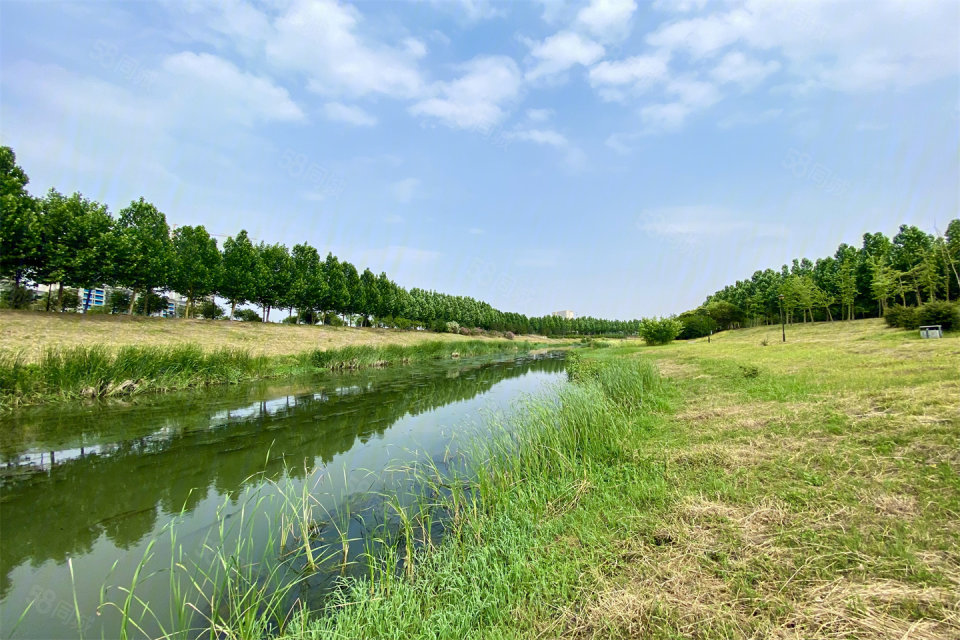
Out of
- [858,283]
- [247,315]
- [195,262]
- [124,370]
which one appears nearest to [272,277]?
[195,262]

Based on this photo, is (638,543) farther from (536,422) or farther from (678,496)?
(536,422)

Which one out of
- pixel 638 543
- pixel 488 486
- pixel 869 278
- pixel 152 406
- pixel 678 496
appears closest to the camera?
pixel 638 543

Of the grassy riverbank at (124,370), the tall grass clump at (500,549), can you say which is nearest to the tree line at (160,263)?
the grassy riverbank at (124,370)

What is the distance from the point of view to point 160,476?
6.32m

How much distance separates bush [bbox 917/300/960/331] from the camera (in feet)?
64.6

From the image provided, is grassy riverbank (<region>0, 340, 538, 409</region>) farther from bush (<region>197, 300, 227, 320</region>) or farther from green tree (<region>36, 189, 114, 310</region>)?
bush (<region>197, 300, 227, 320</region>)

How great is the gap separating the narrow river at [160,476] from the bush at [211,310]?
103 ft

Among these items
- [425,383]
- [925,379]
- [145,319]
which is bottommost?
[425,383]

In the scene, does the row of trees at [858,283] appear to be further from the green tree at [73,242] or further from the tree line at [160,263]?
the green tree at [73,242]

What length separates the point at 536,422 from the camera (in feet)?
22.2

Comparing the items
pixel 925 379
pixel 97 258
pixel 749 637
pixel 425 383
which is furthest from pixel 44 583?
pixel 97 258

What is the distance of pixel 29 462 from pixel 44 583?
4619mm

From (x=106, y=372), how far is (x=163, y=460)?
8.08 m

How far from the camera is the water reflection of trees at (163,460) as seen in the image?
4660 millimetres
